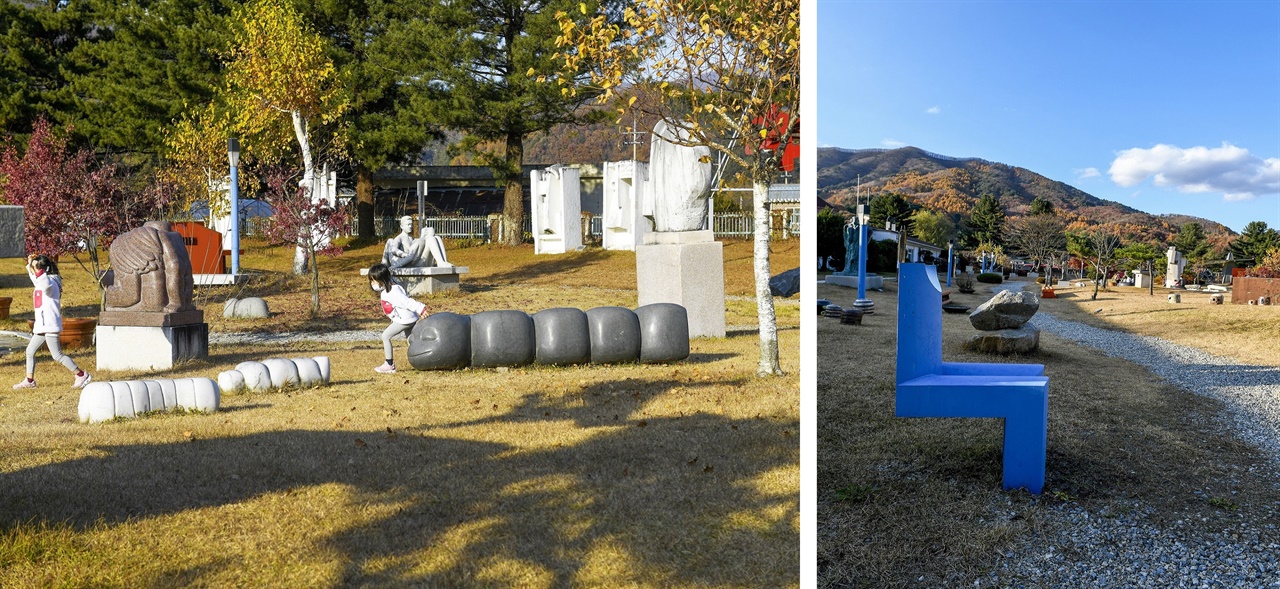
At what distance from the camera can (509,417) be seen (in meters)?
4.39

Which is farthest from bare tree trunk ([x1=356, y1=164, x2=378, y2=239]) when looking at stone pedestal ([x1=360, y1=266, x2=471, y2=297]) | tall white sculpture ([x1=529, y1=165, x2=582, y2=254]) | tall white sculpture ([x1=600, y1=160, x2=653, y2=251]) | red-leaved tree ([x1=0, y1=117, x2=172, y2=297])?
stone pedestal ([x1=360, y1=266, x2=471, y2=297])

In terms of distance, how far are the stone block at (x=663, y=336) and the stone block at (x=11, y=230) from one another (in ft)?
11.6

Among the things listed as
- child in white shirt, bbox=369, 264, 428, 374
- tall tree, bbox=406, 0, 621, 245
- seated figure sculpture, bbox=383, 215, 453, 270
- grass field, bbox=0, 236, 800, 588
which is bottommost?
grass field, bbox=0, 236, 800, 588

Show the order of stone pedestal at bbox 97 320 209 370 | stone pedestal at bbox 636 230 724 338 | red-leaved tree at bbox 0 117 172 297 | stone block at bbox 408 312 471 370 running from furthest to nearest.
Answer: red-leaved tree at bbox 0 117 172 297 < stone pedestal at bbox 636 230 724 338 < stone pedestal at bbox 97 320 209 370 < stone block at bbox 408 312 471 370

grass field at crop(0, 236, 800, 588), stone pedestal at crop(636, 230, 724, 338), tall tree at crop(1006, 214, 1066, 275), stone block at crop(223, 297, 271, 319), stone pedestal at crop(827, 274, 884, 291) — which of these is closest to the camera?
grass field at crop(0, 236, 800, 588)

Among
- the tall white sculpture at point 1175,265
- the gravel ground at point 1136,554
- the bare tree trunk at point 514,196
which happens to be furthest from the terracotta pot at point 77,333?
the tall white sculpture at point 1175,265

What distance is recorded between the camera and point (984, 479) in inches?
129

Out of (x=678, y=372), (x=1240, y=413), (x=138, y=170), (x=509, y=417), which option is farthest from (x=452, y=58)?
(x=1240, y=413)

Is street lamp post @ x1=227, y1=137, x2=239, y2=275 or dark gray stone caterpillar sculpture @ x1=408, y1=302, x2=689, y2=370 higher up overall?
street lamp post @ x1=227, y1=137, x2=239, y2=275

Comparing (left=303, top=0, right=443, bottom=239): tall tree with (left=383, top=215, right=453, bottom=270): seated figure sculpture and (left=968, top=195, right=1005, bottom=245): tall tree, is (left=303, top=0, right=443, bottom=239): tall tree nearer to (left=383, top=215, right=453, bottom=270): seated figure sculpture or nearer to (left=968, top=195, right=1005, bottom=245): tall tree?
(left=383, top=215, right=453, bottom=270): seated figure sculpture

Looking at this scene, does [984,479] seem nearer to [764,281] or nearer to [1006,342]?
[764,281]

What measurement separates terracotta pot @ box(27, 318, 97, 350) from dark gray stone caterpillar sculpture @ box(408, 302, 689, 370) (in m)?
3.50

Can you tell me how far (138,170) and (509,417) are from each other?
1548cm

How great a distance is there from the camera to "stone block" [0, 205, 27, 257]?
9.87 feet
